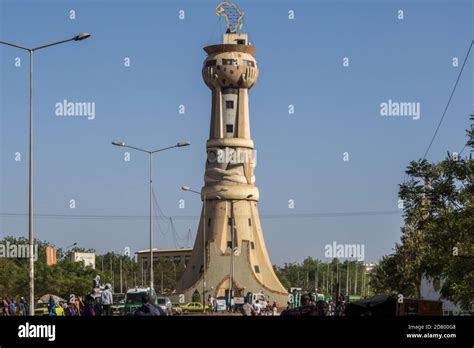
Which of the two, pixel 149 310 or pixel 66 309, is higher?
pixel 149 310

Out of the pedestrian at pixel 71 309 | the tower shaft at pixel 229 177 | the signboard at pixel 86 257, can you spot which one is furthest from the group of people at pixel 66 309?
the signboard at pixel 86 257

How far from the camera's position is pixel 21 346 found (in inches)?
817

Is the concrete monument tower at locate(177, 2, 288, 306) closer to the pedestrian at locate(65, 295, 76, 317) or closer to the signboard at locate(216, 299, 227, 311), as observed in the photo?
the signboard at locate(216, 299, 227, 311)

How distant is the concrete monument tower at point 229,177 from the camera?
408ft

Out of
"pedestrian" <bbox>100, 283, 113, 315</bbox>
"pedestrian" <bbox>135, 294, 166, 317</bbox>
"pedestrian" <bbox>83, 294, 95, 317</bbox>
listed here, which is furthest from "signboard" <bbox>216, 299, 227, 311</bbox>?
"pedestrian" <bbox>135, 294, 166, 317</bbox>

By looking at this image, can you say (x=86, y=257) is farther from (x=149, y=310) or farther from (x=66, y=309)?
(x=149, y=310)

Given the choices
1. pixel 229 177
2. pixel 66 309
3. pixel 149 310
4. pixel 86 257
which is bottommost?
pixel 66 309

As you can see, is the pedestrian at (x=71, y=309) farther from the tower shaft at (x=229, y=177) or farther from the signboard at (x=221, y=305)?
the tower shaft at (x=229, y=177)

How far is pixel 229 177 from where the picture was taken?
126188mm

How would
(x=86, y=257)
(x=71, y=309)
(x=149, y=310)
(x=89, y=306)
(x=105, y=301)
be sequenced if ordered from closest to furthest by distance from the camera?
(x=149, y=310), (x=89, y=306), (x=105, y=301), (x=71, y=309), (x=86, y=257)

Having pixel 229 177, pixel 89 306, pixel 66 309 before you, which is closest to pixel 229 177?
pixel 229 177

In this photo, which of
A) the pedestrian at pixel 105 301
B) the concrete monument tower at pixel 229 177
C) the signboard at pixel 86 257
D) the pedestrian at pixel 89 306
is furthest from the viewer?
the signboard at pixel 86 257

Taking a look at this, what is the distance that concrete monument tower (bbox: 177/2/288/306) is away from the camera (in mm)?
124375

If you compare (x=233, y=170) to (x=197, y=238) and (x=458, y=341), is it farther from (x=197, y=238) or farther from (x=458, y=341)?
(x=458, y=341)
